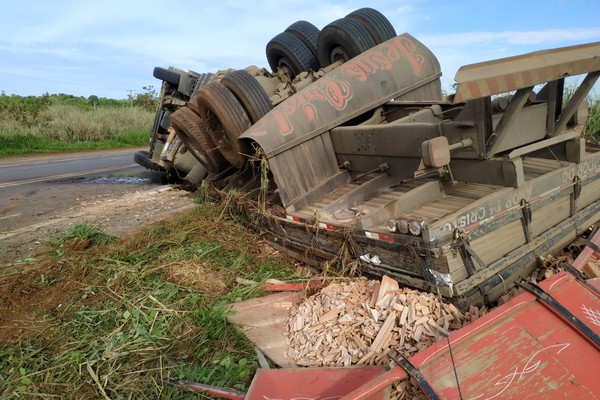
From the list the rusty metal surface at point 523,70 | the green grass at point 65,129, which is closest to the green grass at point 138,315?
the rusty metal surface at point 523,70

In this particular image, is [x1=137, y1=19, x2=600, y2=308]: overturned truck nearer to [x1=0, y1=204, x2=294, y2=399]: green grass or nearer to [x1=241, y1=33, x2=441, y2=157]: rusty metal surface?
[x1=241, y1=33, x2=441, y2=157]: rusty metal surface

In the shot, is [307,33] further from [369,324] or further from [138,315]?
[369,324]

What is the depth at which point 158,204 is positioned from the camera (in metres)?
7.48

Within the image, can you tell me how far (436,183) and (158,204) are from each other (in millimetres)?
4946

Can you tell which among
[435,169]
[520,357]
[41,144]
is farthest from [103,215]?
[41,144]

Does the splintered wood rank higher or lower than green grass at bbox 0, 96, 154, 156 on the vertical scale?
lower

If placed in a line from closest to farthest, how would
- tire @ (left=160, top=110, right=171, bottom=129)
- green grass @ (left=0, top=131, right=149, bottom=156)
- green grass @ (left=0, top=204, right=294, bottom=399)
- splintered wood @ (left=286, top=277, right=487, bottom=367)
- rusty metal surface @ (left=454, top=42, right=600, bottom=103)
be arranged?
rusty metal surface @ (left=454, top=42, right=600, bottom=103)
splintered wood @ (left=286, top=277, right=487, bottom=367)
green grass @ (left=0, top=204, right=294, bottom=399)
tire @ (left=160, top=110, right=171, bottom=129)
green grass @ (left=0, top=131, right=149, bottom=156)

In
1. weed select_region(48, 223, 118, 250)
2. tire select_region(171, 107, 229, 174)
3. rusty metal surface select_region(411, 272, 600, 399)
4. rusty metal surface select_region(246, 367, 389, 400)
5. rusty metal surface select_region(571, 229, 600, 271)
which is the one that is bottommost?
rusty metal surface select_region(246, 367, 389, 400)

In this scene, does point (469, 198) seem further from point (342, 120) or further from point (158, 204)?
point (158, 204)

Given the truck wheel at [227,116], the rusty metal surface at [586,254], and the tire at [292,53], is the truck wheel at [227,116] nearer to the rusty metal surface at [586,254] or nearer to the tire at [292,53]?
the tire at [292,53]

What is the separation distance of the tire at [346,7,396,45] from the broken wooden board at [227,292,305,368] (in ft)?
13.3

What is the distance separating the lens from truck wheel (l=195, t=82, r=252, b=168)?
16.9ft

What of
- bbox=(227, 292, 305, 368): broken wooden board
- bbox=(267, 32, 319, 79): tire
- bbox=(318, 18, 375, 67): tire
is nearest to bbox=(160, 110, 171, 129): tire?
bbox=(267, 32, 319, 79): tire

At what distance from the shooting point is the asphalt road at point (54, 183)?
24.8 feet
